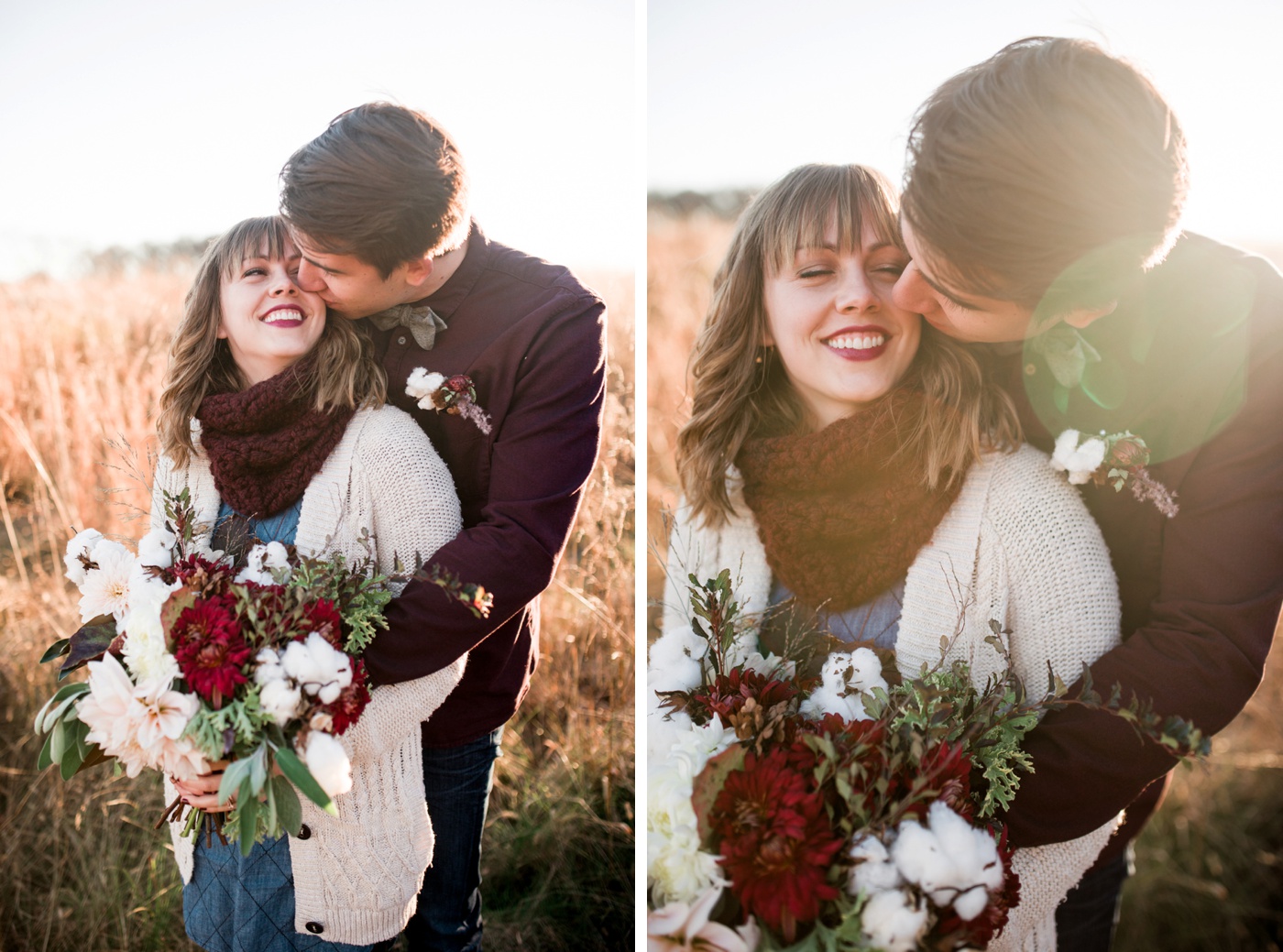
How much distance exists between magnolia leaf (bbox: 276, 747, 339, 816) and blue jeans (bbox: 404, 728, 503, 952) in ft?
2.08

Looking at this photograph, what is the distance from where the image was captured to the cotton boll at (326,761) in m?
1.55

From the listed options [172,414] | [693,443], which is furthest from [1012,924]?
[172,414]

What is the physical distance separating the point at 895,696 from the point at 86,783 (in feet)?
8.85

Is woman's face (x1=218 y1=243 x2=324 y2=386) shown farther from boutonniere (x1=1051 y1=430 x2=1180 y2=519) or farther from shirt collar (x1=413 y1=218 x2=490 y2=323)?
boutonniere (x1=1051 y1=430 x2=1180 y2=519)

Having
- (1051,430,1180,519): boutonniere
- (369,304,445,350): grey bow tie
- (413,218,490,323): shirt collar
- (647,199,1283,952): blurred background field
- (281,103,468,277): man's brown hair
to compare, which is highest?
(281,103,468,277): man's brown hair

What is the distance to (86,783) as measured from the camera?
2.83m

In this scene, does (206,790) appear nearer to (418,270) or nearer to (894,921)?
(418,270)

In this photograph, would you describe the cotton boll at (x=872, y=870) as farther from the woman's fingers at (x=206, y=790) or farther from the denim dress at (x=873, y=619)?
the woman's fingers at (x=206, y=790)

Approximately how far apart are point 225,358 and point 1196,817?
349cm

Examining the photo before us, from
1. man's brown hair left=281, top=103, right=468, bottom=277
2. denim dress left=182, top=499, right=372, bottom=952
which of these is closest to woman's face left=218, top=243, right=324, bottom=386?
man's brown hair left=281, top=103, right=468, bottom=277

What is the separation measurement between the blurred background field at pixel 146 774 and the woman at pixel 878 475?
65 cm

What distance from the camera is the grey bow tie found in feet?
6.44

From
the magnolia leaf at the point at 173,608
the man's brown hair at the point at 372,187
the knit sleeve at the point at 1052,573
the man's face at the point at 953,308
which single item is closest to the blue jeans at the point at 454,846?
the magnolia leaf at the point at 173,608

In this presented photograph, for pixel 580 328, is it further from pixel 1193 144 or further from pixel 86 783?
pixel 86 783
